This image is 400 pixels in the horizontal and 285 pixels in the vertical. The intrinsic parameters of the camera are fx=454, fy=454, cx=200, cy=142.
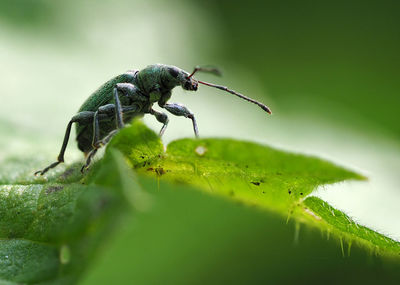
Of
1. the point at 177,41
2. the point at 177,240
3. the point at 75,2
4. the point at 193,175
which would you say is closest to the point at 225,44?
the point at 177,41

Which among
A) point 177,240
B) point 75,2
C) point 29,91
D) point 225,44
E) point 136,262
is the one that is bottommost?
point 136,262

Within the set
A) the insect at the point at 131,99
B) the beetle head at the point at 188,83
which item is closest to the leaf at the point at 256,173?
the insect at the point at 131,99

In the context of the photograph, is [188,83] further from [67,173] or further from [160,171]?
[67,173]

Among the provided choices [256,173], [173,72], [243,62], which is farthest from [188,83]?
[243,62]

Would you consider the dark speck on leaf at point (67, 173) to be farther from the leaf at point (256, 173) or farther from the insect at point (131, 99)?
the insect at point (131, 99)

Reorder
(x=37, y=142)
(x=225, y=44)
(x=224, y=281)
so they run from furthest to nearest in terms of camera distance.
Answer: (x=225, y=44) → (x=224, y=281) → (x=37, y=142)

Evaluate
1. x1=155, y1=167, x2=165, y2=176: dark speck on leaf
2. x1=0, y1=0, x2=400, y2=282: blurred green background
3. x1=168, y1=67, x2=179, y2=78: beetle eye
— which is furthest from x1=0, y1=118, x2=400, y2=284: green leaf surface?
x1=0, y1=0, x2=400, y2=282: blurred green background

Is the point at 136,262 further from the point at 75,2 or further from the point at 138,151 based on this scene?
the point at 75,2

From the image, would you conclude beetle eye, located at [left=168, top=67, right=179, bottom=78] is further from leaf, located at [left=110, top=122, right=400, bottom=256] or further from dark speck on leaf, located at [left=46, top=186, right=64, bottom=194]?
dark speck on leaf, located at [left=46, top=186, right=64, bottom=194]
